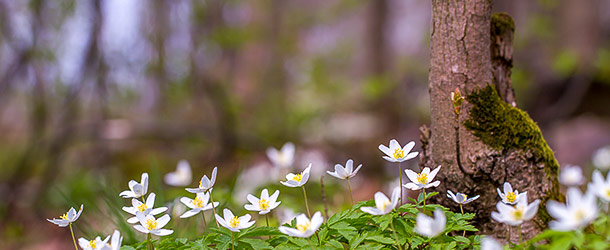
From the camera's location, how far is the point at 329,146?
6543 mm

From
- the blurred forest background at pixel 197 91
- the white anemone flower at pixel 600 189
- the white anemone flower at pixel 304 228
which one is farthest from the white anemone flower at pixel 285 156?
the white anemone flower at pixel 600 189

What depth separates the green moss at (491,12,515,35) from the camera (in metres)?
1.56

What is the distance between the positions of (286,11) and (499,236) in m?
8.01

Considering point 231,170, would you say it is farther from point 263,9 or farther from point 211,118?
point 263,9

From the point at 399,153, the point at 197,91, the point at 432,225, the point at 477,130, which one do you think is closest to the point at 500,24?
the point at 477,130

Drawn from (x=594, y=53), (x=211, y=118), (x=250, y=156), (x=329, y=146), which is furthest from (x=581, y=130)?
(x=211, y=118)

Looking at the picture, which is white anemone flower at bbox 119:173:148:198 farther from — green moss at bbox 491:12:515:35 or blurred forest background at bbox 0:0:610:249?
green moss at bbox 491:12:515:35

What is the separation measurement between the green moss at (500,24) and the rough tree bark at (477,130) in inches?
6.2

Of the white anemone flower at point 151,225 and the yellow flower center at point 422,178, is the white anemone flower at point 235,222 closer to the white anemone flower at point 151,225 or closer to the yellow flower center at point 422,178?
the white anemone flower at point 151,225

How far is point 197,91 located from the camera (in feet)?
16.7

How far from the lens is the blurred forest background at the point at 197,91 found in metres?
3.80

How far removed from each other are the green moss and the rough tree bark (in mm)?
158

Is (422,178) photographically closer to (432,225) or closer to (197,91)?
(432,225)

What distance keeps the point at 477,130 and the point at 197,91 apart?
417 centimetres
